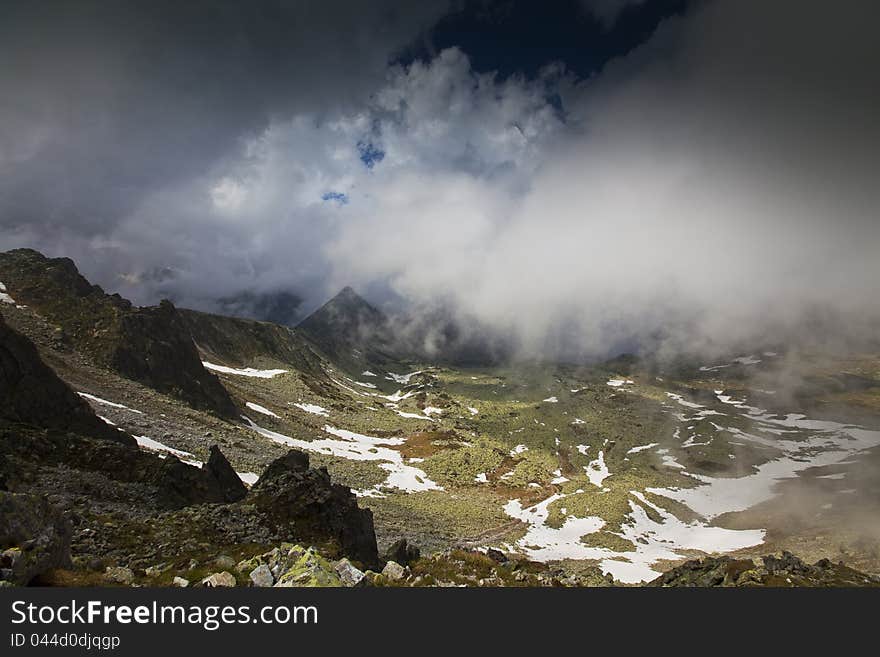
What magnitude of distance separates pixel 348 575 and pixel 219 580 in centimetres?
338

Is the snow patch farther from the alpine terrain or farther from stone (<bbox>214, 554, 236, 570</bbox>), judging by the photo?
stone (<bbox>214, 554, 236, 570</bbox>)

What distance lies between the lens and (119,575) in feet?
38.2

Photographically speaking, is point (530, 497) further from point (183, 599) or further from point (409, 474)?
point (183, 599)

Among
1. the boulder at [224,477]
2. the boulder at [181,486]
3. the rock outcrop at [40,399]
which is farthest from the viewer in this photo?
the rock outcrop at [40,399]

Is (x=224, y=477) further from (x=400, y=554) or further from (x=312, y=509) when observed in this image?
(x=400, y=554)

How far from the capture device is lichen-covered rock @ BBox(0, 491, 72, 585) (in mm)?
9258

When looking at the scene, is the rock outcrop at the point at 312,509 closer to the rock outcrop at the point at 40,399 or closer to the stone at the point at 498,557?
the stone at the point at 498,557

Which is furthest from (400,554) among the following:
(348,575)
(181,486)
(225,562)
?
(181,486)

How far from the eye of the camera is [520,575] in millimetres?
18844

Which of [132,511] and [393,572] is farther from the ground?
[393,572]

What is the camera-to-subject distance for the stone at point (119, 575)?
11453 mm

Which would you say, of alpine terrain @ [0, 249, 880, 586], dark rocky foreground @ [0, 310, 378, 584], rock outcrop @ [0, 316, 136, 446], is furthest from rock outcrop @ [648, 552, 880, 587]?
rock outcrop @ [0, 316, 136, 446]

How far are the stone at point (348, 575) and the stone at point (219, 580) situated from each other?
9.05 ft

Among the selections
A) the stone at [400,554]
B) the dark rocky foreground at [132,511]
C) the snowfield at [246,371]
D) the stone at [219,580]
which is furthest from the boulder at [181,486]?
the snowfield at [246,371]
